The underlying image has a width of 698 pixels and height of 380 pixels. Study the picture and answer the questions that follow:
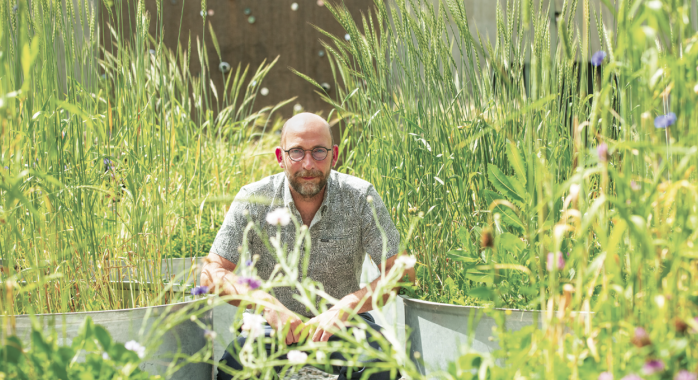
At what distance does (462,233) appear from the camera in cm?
127

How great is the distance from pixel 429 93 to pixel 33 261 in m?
1.07

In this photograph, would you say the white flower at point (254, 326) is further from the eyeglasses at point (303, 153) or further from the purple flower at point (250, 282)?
the eyeglasses at point (303, 153)

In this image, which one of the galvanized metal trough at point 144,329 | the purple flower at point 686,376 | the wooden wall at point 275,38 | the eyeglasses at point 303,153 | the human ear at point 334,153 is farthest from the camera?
the wooden wall at point 275,38

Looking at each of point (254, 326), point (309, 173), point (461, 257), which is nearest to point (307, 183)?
point (309, 173)

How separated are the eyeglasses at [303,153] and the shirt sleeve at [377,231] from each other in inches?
7.6

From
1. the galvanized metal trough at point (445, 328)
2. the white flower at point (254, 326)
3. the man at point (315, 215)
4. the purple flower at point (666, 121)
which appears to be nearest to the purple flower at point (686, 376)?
the purple flower at point (666, 121)

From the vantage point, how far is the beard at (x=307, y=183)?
1.71 meters

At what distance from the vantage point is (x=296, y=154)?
5.65 ft

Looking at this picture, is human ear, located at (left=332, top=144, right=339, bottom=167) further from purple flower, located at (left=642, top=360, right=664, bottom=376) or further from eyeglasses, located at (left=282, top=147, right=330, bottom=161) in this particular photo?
purple flower, located at (left=642, top=360, right=664, bottom=376)

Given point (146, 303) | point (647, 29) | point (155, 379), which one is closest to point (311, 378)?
point (146, 303)

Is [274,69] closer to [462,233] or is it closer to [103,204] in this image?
[103,204]

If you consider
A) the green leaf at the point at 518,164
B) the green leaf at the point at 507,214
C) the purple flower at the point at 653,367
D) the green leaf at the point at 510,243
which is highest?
the green leaf at the point at 518,164

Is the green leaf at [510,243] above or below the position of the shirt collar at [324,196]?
below

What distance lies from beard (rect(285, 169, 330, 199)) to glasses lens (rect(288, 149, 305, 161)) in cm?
5
